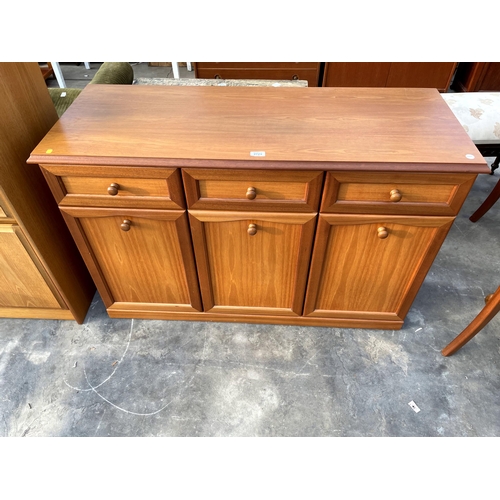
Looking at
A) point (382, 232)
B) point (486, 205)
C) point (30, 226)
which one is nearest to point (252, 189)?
point (382, 232)

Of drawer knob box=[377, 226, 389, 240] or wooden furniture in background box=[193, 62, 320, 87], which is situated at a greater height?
drawer knob box=[377, 226, 389, 240]

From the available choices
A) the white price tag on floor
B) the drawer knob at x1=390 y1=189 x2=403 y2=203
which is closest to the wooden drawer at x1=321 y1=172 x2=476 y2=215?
the drawer knob at x1=390 y1=189 x2=403 y2=203

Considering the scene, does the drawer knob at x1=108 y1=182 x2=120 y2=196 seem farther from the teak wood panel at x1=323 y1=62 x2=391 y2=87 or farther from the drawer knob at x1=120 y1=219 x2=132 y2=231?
the teak wood panel at x1=323 y1=62 x2=391 y2=87

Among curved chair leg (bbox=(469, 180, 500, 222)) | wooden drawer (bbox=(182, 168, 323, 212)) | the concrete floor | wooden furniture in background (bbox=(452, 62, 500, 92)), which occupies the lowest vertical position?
the concrete floor

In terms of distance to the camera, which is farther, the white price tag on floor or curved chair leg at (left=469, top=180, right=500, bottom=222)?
curved chair leg at (left=469, top=180, right=500, bottom=222)

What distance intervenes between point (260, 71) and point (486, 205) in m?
1.70

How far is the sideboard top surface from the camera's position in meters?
1.02

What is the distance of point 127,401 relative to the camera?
138 cm

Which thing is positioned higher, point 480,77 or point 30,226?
point 30,226

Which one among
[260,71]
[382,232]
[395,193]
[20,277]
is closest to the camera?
[395,193]

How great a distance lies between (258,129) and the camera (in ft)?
3.68

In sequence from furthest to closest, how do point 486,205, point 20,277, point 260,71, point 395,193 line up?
point 260,71 < point 486,205 < point 20,277 < point 395,193

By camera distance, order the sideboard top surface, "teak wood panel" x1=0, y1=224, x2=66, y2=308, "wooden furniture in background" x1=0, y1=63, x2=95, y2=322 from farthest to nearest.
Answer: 1. "teak wood panel" x1=0, y1=224, x2=66, y2=308
2. "wooden furniture in background" x1=0, y1=63, x2=95, y2=322
3. the sideboard top surface

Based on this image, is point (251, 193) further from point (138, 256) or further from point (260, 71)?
point (260, 71)
